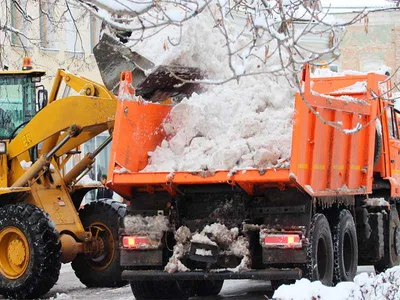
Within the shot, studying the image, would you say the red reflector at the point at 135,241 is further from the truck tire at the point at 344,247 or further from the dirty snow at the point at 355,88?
the dirty snow at the point at 355,88

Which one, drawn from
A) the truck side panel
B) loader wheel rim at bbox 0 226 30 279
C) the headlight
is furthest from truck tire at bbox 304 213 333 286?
the headlight

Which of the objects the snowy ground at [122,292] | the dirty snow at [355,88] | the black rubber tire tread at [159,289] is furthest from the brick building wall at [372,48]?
the black rubber tire tread at [159,289]

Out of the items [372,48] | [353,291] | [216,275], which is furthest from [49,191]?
[372,48]

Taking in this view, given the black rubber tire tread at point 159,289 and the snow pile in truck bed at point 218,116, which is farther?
the black rubber tire tread at point 159,289

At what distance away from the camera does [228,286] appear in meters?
14.8

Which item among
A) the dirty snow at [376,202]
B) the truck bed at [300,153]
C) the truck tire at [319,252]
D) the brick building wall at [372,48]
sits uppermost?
the brick building wall at [372,48]

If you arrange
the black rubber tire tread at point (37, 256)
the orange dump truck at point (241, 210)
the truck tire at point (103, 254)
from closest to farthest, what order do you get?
the orange dump truck at point (241, 210)
the black rubber tire tread at point (37, 256)
the truck tire at point (103, 254)

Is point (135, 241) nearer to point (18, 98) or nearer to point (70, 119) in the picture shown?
point (70, 119)

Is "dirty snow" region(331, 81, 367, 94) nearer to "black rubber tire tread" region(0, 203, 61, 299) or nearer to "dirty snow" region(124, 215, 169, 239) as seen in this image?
"dirty snow" region(124, 215, 169, 239)

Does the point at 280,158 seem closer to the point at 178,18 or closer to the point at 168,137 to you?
the point at 168,137

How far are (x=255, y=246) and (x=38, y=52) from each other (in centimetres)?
1945

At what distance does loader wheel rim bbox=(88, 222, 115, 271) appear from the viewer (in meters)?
14.6

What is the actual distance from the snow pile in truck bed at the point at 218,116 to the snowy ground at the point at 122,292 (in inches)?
76.5

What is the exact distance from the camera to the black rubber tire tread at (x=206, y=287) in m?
13.6
